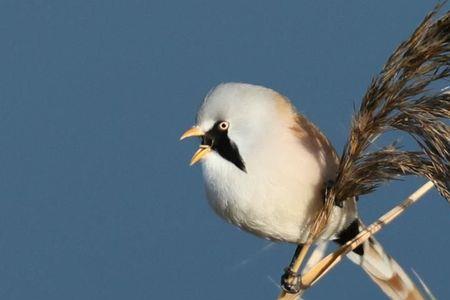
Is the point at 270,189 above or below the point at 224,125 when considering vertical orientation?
below

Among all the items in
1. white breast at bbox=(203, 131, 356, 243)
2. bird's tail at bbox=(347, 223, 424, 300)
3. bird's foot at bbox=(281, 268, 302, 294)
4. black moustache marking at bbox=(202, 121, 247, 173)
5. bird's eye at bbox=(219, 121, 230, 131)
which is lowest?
bird's foot at bbox=(281, 268, 302, 294)

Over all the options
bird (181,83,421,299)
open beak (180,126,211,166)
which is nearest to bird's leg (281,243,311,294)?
bird (181,83,421,299)

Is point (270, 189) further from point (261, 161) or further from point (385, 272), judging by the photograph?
point (385, 272)

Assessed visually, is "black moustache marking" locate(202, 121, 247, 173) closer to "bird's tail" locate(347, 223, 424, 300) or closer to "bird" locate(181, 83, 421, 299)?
"bird" locate(181, 83, 421, 299)

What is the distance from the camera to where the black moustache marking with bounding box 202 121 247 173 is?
6.64ft

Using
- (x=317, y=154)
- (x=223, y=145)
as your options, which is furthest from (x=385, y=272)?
(x=223, y=145)

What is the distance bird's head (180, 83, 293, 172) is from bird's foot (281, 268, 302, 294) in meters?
0.22

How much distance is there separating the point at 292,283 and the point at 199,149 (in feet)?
1.03

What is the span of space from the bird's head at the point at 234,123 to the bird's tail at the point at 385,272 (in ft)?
1.42

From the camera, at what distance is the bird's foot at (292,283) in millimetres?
2006

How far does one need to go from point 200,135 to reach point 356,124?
0.32m

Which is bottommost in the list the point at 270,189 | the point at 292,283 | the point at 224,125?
the point at 292,283

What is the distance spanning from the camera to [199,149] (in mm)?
2066

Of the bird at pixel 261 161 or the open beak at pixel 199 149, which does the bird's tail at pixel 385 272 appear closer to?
the bird at pixel 261 161
